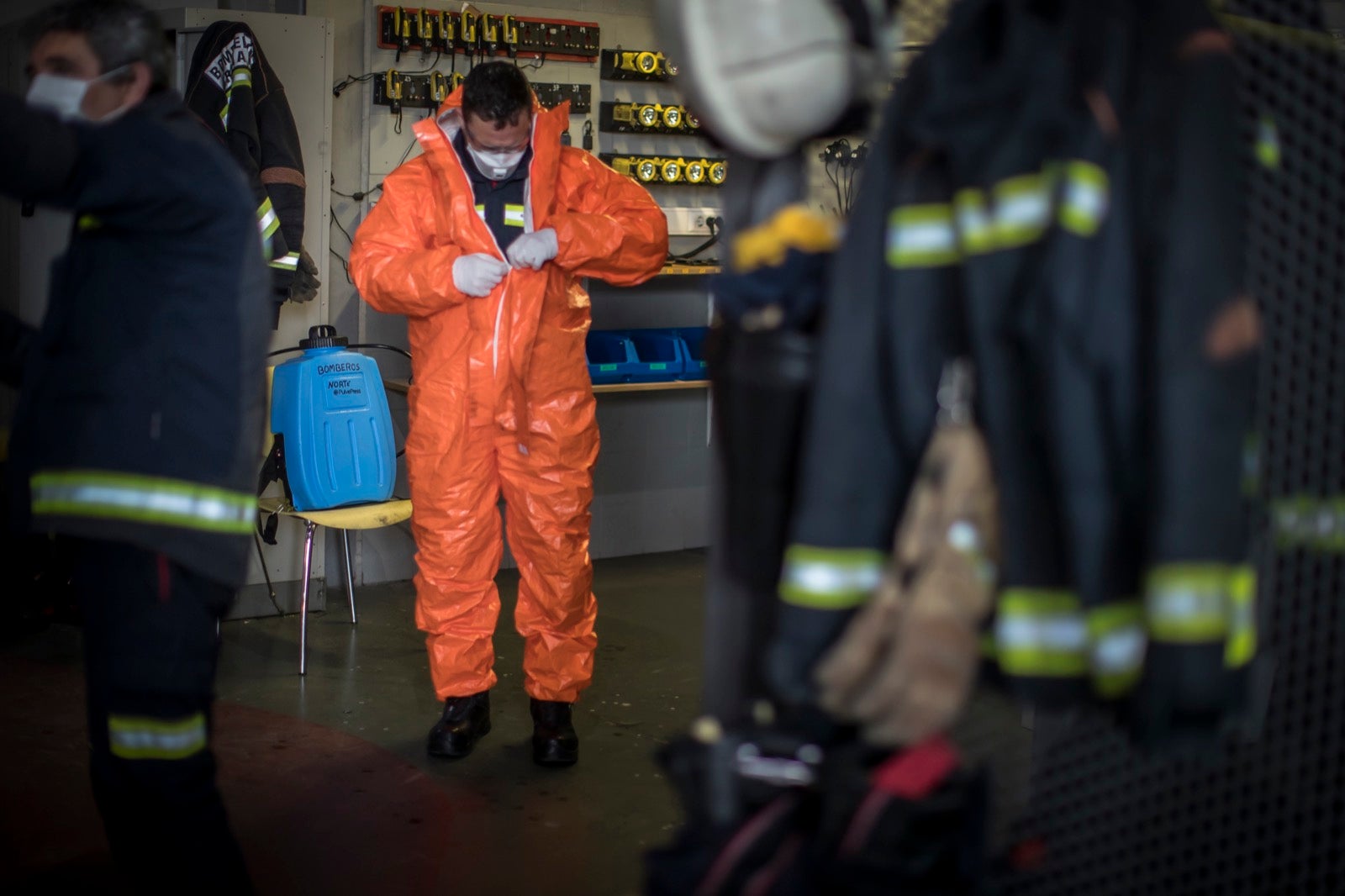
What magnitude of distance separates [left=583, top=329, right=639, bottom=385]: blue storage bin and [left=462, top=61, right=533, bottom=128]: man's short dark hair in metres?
1.94

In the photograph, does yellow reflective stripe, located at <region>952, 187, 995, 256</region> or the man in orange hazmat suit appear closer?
yellow reflective stripe, located at <region>952, 187, 995, 256</region>

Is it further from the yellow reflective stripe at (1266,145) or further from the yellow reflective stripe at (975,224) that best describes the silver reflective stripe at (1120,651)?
the yellow reflective stripe at (1266,145)

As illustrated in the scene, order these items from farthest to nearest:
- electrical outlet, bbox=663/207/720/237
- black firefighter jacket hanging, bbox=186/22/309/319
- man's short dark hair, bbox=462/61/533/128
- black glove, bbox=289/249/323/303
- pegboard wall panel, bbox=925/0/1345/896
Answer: electrical outlet, bbox=663/207/720/237
black glove, bbox=289/249/323/303
black firefighter jacket hanging, bbox=186/22/309/319
man's short dark hair, bbox=462/61/533/128
pegboard wall panel, bbox=925/0/1345/896

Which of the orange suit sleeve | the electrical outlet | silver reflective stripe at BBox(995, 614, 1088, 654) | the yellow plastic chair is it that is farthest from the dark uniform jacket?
the electrical outlet

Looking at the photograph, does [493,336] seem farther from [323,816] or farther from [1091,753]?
[1091,753]

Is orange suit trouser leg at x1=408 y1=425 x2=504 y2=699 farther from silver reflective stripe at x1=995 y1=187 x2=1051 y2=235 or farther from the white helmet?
silver reflective stripe at x1=995 y1=187 x2=1051 y2=235

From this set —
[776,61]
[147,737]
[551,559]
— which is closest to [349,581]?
[551,559]

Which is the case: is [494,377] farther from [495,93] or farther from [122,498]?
→ [122,498]

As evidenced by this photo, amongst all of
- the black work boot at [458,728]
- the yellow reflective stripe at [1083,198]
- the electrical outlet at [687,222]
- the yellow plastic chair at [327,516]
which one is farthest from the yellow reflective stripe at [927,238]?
the electrical outlet at [687,222]

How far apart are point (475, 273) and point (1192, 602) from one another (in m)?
2.42

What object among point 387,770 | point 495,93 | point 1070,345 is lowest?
point 387,770

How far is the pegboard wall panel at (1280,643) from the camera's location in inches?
66.3

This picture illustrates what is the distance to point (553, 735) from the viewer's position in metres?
3.61

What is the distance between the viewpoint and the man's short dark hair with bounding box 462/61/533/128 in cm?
347
